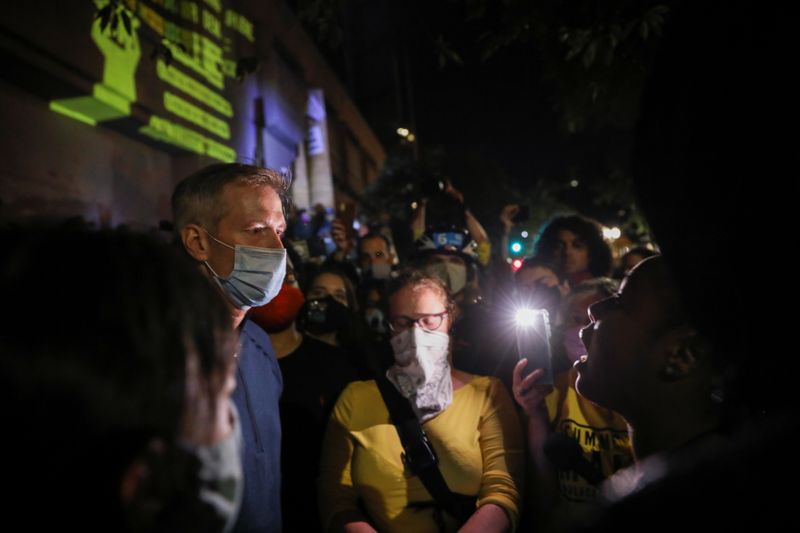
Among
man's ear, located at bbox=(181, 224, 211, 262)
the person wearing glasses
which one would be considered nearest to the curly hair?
the person wearing glasses

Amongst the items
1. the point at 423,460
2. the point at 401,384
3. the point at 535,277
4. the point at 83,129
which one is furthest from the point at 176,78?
the point at 423,460

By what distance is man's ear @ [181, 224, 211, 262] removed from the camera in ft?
7.89

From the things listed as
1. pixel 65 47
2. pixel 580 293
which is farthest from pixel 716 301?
pixel 65 47

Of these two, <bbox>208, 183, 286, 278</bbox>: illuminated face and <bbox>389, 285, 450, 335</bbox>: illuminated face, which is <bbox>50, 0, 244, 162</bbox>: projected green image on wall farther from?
<bbox>389, 285, 450, 335</bbox>: illuminated face

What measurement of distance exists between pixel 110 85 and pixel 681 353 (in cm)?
843

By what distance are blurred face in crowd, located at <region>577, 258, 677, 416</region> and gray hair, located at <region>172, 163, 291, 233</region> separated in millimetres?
1615

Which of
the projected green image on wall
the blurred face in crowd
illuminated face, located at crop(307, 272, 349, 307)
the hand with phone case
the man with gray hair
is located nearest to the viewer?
the blurred face in crowd

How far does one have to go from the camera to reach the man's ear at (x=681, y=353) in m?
1.52

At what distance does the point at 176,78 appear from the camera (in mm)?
9656

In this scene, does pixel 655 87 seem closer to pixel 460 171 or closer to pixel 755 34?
pixel 755 34

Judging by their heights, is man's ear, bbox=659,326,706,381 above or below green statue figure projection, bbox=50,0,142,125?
below

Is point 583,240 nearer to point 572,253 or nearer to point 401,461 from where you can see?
point 572,253

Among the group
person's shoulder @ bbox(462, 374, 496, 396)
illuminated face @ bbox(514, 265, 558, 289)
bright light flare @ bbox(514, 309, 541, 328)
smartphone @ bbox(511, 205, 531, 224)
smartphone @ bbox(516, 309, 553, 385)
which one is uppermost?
smartphone @ bbox(511, 205, 531, 224)

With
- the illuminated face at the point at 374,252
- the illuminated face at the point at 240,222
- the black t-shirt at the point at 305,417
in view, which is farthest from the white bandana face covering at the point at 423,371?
the illuminated face at the point at 374,252
